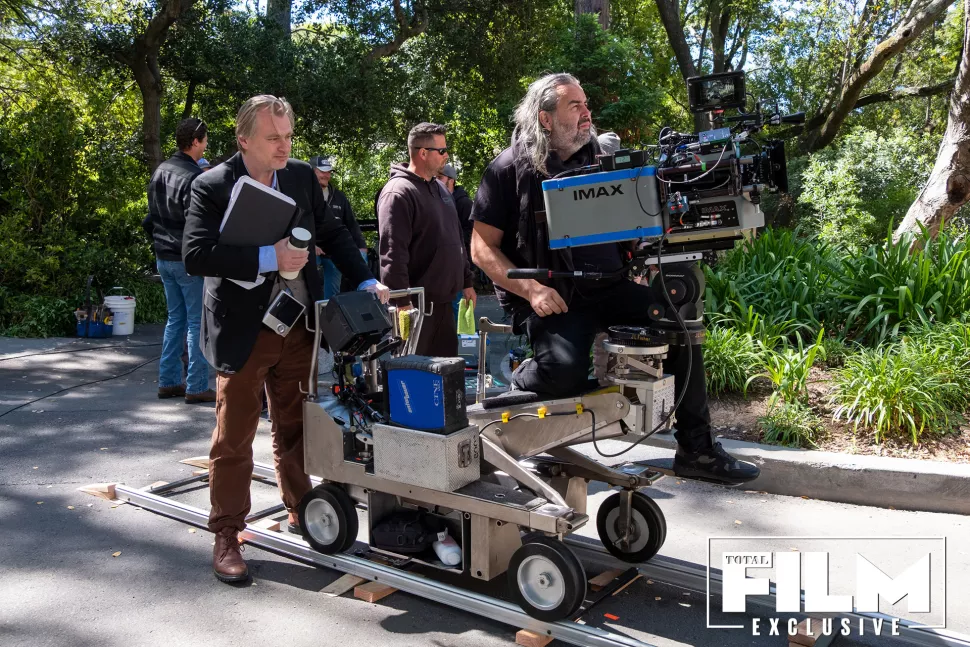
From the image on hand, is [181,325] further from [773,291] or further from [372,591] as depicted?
[773,291]

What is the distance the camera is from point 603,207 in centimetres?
342

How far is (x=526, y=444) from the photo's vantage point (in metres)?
3.79

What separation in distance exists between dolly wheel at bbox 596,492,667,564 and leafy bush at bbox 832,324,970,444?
2026mm

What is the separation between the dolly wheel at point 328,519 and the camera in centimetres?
388

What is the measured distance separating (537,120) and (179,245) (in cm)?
378

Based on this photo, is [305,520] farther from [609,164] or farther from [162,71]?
[162,71]

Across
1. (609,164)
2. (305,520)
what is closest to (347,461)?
(305,520)

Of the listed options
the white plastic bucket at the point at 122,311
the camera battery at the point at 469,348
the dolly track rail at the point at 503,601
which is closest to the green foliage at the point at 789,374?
the dolly track rail at the point at 503,601

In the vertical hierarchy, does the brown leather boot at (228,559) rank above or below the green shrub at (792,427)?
below

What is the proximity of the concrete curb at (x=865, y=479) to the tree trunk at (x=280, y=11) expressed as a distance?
→ 11821 millimetres

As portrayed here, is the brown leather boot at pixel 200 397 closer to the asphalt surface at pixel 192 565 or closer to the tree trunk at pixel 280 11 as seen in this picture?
the asphalt surface at pixel 192 565

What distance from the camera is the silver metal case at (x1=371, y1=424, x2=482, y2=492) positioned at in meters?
3.44

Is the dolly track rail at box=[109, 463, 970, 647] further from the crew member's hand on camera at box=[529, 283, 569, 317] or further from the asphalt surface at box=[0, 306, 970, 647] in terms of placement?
the crew member's hand on camera at box=[529, 283, 569, 317]

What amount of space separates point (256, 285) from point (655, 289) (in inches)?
66.4
